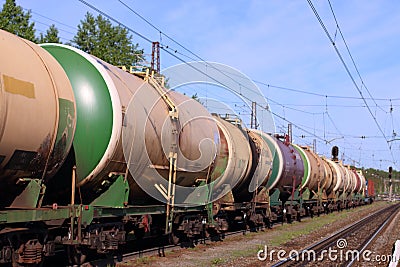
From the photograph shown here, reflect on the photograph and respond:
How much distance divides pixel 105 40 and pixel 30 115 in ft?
154

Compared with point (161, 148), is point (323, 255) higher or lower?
lower

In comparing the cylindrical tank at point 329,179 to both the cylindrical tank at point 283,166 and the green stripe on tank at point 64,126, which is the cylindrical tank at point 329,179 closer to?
the cylindrical tank at point 283,166

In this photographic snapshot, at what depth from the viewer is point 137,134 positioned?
33.5 ft

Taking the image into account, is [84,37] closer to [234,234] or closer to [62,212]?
[234,234]

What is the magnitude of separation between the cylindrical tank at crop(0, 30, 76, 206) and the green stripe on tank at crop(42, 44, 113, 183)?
0.77 meters

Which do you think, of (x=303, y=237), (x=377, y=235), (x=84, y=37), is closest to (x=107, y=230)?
(x=303, y=237)

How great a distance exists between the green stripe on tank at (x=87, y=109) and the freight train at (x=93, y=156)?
0.7 inches

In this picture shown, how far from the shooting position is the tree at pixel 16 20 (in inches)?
1547

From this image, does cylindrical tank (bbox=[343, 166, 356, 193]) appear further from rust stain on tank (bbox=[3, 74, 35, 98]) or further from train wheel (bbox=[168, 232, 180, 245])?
Answer: rust stain on tank (bbox=[3, 74, 35, 98])

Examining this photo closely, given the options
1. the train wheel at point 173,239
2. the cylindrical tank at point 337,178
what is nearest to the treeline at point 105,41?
the cylindrical tank at point 337,178

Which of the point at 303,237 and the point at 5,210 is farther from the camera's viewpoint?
the point at 303,237

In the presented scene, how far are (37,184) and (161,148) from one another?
13.3 ft

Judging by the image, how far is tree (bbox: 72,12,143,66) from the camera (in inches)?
1996

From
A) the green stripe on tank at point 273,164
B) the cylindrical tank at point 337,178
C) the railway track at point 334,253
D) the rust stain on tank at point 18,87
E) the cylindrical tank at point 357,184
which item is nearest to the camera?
the rust stain on tank at point 18,87
